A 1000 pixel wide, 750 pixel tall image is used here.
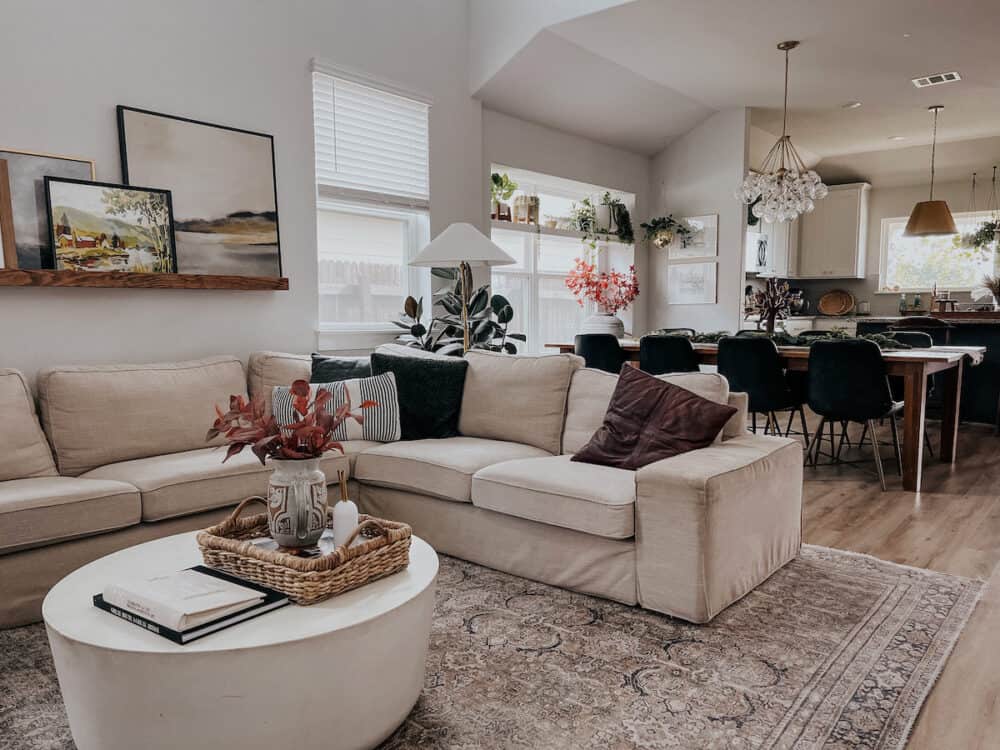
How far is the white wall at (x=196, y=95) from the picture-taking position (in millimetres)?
3141

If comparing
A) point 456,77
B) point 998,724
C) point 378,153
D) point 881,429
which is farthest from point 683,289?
point 998,724

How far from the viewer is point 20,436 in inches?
107

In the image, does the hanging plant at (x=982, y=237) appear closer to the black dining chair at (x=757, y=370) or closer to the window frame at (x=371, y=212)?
the black dining chair at (x=757, y=370)

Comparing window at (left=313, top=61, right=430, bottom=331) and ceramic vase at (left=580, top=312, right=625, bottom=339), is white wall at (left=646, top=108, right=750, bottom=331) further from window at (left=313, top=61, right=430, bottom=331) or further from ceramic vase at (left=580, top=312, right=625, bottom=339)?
window at (left=313, top=61, right=430, bottom=331)

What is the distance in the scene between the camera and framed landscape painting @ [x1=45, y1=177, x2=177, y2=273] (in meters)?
3.17

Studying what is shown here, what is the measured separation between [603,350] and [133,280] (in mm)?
3038

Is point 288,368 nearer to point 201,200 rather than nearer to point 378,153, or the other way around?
point 201,200

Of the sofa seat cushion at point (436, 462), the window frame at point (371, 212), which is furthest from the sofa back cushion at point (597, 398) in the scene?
the window frame at point (371, 212)

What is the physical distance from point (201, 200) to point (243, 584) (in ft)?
8.49

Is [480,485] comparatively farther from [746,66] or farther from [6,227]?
[746,66]

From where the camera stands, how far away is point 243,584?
1.73 meters

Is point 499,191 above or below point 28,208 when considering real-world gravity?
above

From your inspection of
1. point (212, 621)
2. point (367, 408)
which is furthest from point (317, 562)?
point (367, 408)

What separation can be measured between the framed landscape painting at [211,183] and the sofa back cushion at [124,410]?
705 millimetres
